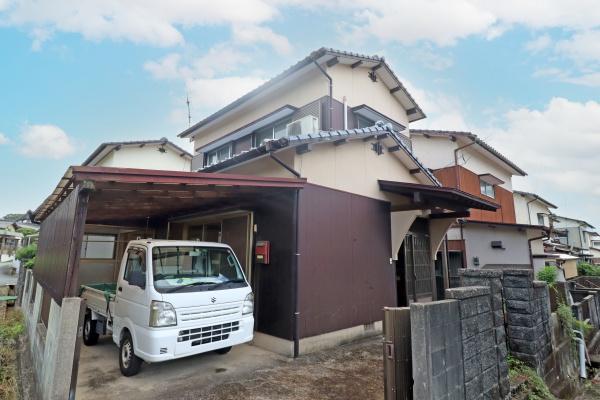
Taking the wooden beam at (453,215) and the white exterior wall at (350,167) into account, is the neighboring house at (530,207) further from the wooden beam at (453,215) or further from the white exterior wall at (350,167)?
→ the white exterior wall at (350,167)

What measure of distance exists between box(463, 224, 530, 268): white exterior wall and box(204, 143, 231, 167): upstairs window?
30.5 ft

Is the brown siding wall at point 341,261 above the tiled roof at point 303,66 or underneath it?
underneath

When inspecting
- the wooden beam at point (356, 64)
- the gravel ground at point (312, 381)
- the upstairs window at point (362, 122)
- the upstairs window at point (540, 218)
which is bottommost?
the gravel ground at point (312, 381)

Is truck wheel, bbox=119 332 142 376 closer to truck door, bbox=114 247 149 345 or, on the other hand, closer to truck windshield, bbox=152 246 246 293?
truck door, bbox=114 247 149 345

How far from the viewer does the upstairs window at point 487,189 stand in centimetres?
1516

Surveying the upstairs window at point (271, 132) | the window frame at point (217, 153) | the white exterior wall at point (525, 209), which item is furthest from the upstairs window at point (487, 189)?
the window frame at point (217, 153)

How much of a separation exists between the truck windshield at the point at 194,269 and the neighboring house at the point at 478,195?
9.21 meters

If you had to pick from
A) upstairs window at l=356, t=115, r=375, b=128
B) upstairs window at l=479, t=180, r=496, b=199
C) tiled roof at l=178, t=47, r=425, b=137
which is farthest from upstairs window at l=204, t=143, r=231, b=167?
upstairs window at l=479, t=180, r=496, b=199

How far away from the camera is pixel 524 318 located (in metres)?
3.89

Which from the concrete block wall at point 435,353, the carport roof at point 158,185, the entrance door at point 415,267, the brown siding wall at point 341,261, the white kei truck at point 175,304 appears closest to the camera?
the concrete block wall at point 435,353

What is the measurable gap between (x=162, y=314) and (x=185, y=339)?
0.43 m

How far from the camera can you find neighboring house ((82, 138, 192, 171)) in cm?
1501

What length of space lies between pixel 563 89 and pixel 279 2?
30.9ft

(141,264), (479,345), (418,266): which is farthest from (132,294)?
(418,266)
